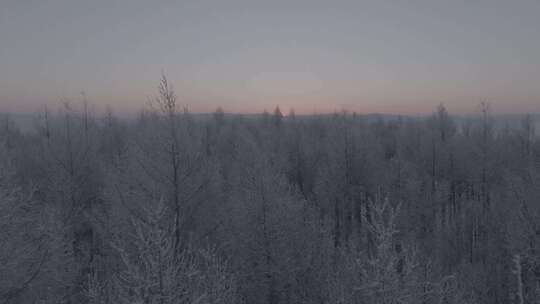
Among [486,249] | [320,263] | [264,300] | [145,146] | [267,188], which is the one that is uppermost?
[145,146]

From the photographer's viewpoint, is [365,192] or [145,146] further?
[365,192]

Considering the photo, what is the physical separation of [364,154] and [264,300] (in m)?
17.3

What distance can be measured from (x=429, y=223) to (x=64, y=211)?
67.8 ft

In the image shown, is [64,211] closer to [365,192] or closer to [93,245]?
[93,245]

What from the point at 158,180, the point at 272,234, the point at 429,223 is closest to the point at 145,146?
the point at 158,180

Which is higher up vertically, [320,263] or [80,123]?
[80,123]

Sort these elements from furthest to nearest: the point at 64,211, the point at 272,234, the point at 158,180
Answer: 1. the point at 64,211
2. the point at 272,234
3. the point at 158,180

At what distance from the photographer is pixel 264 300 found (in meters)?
11.4

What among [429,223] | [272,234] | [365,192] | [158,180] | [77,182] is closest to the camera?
[158,180]

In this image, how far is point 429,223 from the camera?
77.8 feet

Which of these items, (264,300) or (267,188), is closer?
(264,300)

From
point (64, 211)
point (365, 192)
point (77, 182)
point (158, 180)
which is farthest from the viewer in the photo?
point (365, 192)

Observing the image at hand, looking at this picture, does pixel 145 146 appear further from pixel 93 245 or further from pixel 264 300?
pixel 93 245

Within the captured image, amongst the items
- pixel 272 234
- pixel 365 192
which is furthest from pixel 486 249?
pixel 272 234
